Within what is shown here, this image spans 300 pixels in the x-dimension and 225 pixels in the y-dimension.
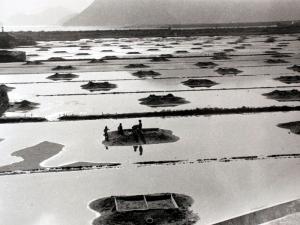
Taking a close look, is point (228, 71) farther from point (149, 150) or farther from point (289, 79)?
point (149, 150)

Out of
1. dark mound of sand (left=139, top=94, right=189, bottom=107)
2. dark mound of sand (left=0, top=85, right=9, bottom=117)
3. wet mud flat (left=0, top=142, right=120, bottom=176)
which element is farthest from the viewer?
dark mound of sand (left=139, top=94, right=189, bottom=107)

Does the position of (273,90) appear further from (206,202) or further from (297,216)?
(297,216)

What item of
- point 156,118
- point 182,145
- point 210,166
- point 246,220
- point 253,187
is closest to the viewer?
point 246,220

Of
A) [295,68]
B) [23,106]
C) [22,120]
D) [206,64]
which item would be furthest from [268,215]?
[206,64]

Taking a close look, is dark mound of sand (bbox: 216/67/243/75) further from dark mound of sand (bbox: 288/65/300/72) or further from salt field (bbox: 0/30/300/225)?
dark mound of sand (bbox: 288/65/300/72)

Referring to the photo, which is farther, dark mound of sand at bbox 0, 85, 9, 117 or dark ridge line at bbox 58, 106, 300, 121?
dark mound of sand at bbox 0, 85, 9, 117

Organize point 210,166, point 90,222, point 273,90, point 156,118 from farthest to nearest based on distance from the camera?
point 273,90 → point 156,118 → point 210,166 → point 90,222

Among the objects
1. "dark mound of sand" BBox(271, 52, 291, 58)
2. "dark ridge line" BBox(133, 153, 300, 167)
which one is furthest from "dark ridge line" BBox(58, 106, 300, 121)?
"dark mound of sand" BBox(271, 52, 291, 58)

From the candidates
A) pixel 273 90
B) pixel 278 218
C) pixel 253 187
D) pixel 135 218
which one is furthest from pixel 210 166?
pixel 273 90

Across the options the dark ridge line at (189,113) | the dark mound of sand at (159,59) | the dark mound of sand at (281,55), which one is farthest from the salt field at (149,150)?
the dark mound of sand at (281,55)
